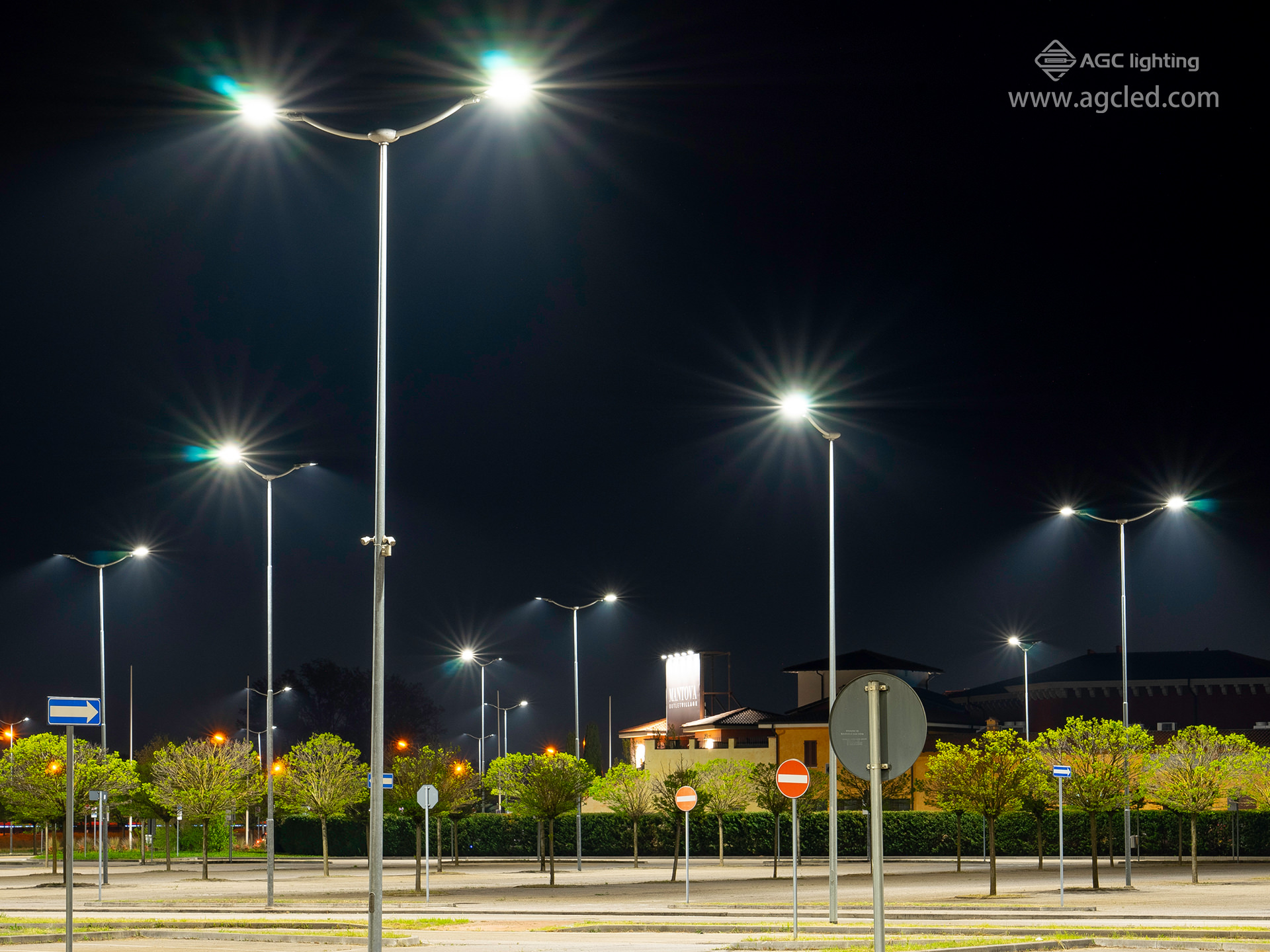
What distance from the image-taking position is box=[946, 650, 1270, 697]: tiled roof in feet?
319

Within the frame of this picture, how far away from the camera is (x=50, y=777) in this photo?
53344mm

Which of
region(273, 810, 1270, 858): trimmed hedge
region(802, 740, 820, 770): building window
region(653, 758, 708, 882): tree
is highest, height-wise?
region(653, 758, 708, 882): tree

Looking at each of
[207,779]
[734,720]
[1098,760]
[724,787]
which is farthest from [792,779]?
[734,720]

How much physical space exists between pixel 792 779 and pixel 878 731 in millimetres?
13766

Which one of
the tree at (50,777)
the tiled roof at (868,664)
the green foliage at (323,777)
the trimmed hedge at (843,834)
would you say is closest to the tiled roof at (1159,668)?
the tiled roof at (868,664)

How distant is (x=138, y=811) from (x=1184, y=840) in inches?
1828

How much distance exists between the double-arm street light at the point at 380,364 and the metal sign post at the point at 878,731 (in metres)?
7.46

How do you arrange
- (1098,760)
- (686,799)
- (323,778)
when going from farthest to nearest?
(323,778)
(1098,760)
(686,799)

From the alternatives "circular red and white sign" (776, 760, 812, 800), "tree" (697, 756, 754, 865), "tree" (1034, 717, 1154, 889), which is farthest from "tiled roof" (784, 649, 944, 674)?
"circular red and white sign" (776, 760, 812, 800)

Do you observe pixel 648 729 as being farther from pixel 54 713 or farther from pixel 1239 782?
pixel 54 713

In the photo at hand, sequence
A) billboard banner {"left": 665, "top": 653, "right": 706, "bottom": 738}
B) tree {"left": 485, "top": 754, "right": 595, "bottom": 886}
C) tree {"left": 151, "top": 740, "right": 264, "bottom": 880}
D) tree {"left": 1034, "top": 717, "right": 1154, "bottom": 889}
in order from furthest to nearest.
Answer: billboard banner {"left": 665, "top": 653, "right": 706, "bottom": 738}, tree {"left": 151, "top": 740, "right": 264, "bottom": 880}, tree {"left": 485, "top": 754, "right": 595, "bottom": 886}, tree {"left": 1034, "top": 717, "right": 1154, "bottom": 889}

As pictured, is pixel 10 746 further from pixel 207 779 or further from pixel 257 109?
pixel 257 109

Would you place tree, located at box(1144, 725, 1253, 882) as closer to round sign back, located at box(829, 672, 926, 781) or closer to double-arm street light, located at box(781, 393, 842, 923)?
double-arm street light, located at box(781, 393, 842, 923)

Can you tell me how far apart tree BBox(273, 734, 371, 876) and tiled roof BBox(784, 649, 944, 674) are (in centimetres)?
4006
